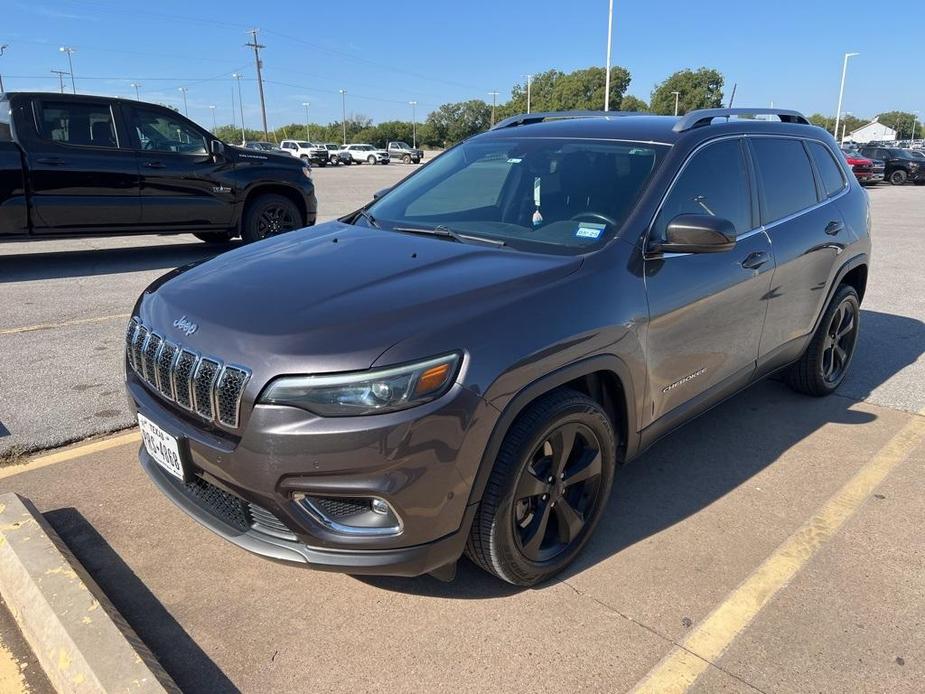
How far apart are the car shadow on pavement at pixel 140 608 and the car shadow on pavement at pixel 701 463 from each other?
69cm

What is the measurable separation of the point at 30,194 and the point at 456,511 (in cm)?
747

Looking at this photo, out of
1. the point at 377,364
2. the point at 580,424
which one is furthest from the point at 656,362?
the point at 377,364

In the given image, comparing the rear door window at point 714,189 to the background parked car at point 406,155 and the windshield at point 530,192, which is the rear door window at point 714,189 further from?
the background parked car at point 406,155

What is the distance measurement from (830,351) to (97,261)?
28.2 ft

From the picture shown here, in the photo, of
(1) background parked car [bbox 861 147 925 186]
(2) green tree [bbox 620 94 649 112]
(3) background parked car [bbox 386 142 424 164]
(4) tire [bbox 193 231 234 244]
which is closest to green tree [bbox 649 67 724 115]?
(2) green tree [bbox 620 94 649 112]

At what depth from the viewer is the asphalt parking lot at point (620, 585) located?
2350 millimetres

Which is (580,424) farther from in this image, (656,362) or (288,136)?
(288,136)

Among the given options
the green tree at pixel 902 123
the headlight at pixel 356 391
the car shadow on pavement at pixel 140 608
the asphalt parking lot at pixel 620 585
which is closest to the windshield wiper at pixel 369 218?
the headlight at pixel 356 391

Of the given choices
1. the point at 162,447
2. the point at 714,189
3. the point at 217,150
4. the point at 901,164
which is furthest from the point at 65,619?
the point at 901,164

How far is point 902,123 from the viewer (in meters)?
145

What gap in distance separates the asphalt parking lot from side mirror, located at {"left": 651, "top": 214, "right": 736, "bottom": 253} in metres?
1.25

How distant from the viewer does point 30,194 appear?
303 inches

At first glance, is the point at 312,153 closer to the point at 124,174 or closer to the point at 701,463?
the point at 124,174

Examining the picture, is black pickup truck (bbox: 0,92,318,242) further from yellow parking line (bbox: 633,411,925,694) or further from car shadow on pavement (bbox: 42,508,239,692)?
yellow parking line (bbox: 633,411,925,694)
